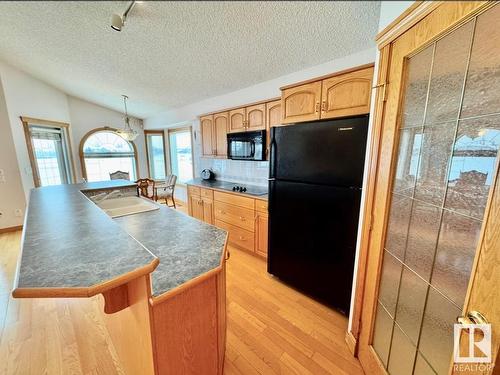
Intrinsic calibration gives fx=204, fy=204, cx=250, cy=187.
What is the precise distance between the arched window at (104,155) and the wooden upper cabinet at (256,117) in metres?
4.23

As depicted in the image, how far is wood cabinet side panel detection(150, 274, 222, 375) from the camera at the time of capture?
32.6 inches

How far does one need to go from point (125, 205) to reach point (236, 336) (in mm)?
1590

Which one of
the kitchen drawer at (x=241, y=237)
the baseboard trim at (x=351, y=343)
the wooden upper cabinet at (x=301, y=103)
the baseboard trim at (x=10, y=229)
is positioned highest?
the wooden upper cabinet at (x=301, y=103)

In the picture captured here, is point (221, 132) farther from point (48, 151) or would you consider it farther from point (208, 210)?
point (48, 151)

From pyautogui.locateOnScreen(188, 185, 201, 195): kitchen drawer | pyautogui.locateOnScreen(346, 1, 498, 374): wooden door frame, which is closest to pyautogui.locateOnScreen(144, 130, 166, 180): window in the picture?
pyautogui.locateOnScreen(188, 185, 201, 195): kitchen drawer

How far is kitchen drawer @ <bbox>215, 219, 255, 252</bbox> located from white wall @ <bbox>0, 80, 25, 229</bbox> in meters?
3.51

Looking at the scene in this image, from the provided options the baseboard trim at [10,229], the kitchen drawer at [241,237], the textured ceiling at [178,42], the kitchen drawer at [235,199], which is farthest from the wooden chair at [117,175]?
the kitchen drawer at [241,237]

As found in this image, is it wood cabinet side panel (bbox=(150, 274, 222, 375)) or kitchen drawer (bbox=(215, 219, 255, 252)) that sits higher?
wood cabinet side panel (bbox=(150, 274, 222, 375))

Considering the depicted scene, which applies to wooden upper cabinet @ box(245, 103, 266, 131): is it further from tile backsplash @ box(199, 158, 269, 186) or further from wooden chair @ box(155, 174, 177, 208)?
wooden chair @ box(155, 174, 177, 208)

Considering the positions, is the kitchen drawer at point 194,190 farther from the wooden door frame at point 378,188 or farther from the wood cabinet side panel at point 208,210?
the wooden door frame at point 378,188

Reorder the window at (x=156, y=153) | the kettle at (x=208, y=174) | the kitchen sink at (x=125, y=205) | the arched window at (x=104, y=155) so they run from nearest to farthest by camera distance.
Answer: the kitchen sink at (x=125, y=205)
the kettle at (x=208, y=174)
the arched window at (x=104, y=155)
the window at (x=156, y=153)

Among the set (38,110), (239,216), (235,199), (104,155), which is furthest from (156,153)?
(239,216)

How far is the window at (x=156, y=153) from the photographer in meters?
5.63

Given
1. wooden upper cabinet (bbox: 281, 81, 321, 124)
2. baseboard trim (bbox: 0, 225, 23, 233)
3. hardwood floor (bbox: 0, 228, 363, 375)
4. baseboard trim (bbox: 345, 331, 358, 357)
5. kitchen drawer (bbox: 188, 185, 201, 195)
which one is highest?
wooden upper cabinet (bbox: 281, 81, 321, 124)
